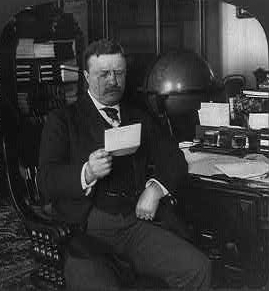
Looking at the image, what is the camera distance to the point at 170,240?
2.07 m

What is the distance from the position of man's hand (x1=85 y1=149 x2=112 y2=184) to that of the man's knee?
11.4 inches

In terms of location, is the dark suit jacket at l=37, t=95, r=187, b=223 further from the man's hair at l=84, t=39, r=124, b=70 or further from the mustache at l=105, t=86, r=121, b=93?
the man's hair at l=84, t=39, r=124, b=70

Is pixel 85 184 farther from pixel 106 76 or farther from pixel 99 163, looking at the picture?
pixel 106 76

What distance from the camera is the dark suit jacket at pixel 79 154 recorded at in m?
1.98

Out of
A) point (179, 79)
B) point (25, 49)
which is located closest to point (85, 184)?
point (179, 79)

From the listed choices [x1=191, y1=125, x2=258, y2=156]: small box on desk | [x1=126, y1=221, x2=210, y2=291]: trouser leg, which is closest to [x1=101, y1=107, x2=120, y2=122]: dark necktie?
[x1=126, y1=221, x2=210, y2=291]: trouser leg

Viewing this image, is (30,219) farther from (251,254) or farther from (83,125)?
(251,254)

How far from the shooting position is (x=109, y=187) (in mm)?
2076

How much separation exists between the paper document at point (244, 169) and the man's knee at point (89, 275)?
602 millimetres

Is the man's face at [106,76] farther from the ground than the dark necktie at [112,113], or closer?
farther from the ground

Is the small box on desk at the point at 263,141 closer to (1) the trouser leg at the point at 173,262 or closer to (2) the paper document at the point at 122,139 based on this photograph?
(1) the trouser leg at the point at 173,262

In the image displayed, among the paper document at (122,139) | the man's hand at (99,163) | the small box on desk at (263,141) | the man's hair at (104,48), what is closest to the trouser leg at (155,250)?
the man's hand at (99,163)

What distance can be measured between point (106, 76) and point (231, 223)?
0.73m

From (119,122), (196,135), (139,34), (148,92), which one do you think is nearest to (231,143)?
(196,135)
